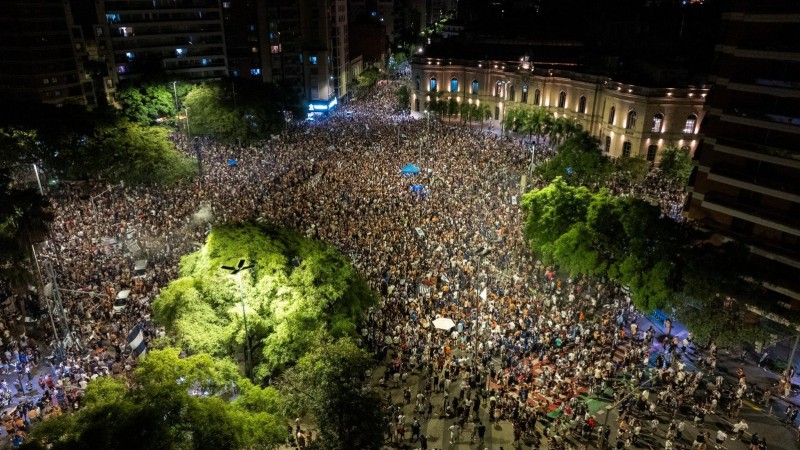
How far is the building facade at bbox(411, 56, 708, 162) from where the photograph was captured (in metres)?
56.6

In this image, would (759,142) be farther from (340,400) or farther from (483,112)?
(483,112)

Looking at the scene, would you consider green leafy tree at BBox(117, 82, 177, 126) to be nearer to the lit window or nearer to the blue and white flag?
the blue and white flag

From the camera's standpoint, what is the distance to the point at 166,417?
14.2 m

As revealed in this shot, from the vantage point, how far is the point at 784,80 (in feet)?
90.9

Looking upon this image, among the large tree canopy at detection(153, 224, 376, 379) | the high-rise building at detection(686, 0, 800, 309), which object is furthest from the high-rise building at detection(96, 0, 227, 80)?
the high-rise building at detection(686, 0, 800, 309)

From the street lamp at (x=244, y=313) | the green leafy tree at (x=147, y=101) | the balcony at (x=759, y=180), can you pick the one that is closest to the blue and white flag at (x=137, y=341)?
the street lamp at (x=244, y=313)

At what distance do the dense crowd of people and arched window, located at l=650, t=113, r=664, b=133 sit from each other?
9.01 m

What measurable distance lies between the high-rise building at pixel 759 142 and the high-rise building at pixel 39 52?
73.1 metres

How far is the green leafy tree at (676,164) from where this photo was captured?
1959 inches

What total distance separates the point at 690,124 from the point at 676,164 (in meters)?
8.66

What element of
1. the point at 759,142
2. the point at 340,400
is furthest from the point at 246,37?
the point at 340,400

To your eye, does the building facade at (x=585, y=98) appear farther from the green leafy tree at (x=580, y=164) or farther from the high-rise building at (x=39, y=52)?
the high-rise building at (x=39, y=52)

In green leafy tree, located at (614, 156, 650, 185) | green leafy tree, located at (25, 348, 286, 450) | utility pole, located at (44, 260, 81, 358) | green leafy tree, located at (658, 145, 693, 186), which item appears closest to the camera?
green leafy tree, located at (25, 348, 286, 450)

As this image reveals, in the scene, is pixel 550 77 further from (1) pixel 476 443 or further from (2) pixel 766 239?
(1) pixel 476 443
